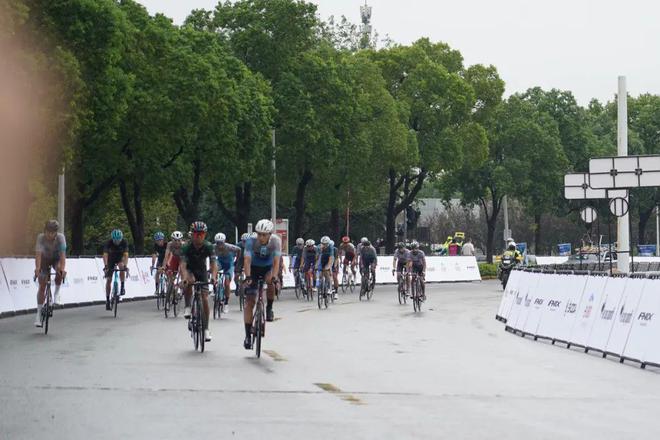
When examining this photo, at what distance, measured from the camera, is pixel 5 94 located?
35.7 m

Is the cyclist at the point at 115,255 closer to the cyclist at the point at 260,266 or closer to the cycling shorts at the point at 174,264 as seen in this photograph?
the cycling shorts at the point at 174,264

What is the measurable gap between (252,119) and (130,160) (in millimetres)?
6629

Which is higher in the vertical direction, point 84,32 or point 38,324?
point 84,32

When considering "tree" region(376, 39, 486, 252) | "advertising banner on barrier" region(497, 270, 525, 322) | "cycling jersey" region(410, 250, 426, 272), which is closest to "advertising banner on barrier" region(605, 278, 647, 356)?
"advertising banner on barrier" region(497, 270, 525, 322)

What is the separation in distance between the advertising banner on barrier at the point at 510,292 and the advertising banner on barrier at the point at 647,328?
27.5 ft

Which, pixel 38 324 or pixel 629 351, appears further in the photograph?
pixel 38 324

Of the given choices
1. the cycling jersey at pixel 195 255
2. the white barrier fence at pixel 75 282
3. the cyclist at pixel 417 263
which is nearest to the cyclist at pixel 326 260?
the cyclist at pixel 417 263

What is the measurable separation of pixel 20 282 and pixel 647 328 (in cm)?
1609

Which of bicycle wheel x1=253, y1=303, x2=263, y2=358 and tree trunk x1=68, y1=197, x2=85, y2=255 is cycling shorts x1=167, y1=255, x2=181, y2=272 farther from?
tree trunk x1=68, y1=197, x2=85, y2=255

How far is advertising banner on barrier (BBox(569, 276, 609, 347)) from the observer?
66.2ft

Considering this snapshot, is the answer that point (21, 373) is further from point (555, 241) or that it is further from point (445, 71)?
point (555, 241)

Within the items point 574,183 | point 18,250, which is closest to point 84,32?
point 18,250

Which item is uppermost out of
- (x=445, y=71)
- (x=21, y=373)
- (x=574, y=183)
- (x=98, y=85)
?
(x=445, y=71)

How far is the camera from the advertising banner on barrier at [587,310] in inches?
795
